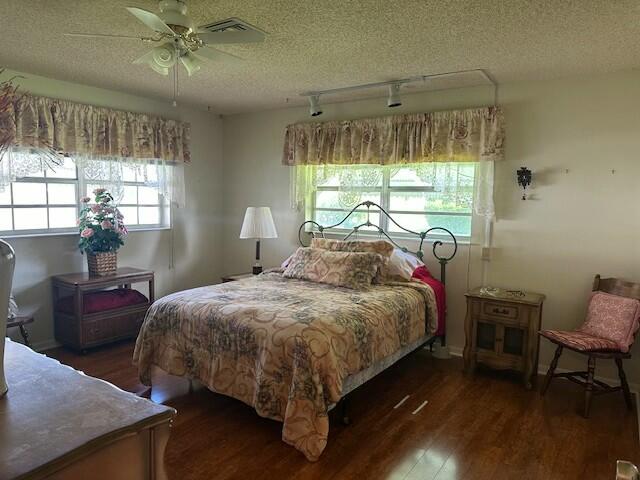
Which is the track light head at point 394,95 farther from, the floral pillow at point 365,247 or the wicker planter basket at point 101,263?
the wicker planter basket at point 101,263

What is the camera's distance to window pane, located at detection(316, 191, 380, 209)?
14.9ft

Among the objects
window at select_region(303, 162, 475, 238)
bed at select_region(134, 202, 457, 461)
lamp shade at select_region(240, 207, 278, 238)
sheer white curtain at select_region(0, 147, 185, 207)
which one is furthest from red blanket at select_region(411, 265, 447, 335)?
sheer white curtain at select_region(0, 147, 185, 207)

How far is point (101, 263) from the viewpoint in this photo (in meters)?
4.05

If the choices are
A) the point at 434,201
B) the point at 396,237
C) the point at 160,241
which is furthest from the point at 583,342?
the point at 160,241

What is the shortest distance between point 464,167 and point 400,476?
2675mm

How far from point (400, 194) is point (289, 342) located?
93.1 inches

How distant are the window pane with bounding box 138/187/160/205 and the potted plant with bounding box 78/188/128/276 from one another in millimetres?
627

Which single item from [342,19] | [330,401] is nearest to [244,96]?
[342,19]

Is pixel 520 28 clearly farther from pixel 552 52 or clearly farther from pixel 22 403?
pixel 22 403

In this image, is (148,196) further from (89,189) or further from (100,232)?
(100,232)

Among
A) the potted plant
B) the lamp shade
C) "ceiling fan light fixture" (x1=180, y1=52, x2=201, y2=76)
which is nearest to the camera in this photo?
"ceiling fan light fixture" (x1=180, y1=52, x2=201, y2=76)

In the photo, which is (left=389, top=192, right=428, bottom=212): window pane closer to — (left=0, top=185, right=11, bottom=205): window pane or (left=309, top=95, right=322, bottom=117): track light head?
(left=309, top=95, right=322, bottom=117): track light head

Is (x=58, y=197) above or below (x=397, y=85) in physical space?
below

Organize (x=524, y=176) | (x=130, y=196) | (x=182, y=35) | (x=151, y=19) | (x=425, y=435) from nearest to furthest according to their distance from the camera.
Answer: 1. (x=151, y=19)
2. (x=182, y=35)
3. (x=425, y=435)
4. (x=524, y=176)
5. (x=130, y=196)
